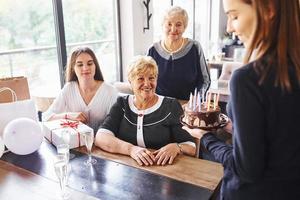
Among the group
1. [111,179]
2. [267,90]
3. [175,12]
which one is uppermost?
[175,12]

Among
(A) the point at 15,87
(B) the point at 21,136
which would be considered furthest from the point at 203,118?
(A) the point at 15,87

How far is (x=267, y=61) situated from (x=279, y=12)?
0.13 metres

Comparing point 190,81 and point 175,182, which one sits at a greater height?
point 190,81

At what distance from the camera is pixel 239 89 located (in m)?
0.79

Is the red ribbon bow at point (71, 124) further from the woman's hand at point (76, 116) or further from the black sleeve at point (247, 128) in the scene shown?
the black sleeve at point (247, 128)

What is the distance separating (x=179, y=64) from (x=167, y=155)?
118 centimetres

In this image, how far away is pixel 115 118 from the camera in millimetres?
1889

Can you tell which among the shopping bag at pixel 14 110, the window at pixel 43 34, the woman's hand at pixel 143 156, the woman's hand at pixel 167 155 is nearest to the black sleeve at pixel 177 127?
the woman's hand at pixel 167 155

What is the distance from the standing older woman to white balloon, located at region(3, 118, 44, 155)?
461mm

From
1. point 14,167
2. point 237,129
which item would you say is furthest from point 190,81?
point 237,129

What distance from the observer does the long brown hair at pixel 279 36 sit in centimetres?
77

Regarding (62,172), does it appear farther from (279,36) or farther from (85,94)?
(85,94)

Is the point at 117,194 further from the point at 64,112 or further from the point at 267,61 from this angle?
the point at 64,112

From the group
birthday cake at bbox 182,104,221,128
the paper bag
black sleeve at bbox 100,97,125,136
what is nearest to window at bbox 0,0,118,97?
the paper bag
